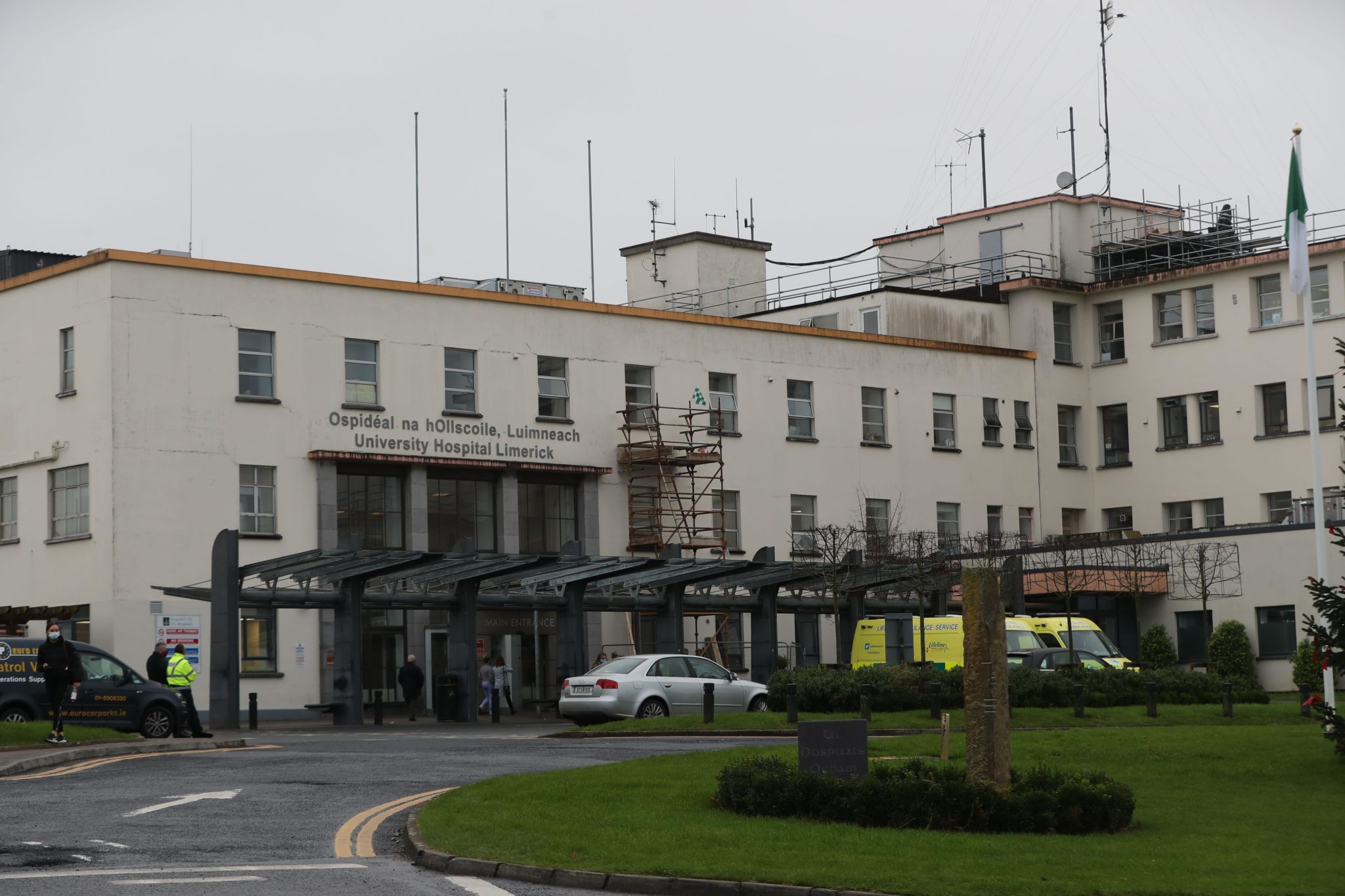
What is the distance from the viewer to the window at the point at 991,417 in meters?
60.3

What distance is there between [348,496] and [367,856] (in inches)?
1273

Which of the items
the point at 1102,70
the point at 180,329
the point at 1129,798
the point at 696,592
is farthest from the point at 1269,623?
the point at 1129,798

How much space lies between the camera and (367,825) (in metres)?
17.1

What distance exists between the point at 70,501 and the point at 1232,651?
1173 inches

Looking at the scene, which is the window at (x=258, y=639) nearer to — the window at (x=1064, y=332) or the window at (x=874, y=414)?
the window at (x=874, y=414)

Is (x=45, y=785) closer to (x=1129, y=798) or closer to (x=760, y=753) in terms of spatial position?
(x=760, y=753)

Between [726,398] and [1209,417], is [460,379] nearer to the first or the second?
[726,398]

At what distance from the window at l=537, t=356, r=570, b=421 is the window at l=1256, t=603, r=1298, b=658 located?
19.4 metres

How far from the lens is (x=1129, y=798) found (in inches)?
649

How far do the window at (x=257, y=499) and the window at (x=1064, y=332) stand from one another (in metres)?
28.8

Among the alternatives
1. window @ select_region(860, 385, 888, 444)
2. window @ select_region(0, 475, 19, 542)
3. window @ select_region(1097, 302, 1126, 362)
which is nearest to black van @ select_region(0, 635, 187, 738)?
window @ select_region(0, 475, 19, 542)

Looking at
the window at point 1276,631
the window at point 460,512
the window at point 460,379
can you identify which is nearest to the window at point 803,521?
the window at point 460,512

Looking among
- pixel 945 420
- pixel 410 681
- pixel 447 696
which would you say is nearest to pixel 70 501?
pixel 410 681

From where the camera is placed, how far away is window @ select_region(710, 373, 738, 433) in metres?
53.8
